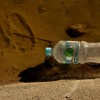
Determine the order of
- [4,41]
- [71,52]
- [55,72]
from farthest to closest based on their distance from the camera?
[4,41] < [55,72] < [71,52]

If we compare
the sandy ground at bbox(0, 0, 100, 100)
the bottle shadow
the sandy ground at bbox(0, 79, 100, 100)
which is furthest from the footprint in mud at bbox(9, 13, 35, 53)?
the sandy ground at bbox(0, 79, 100, 100)

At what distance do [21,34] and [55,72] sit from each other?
1.71ft

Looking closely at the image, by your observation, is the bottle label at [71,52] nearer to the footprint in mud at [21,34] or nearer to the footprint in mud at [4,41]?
the footprint in mud at [21,34]

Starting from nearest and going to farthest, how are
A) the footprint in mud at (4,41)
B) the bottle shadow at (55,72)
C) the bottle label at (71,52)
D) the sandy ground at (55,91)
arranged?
the sandy ground at (55,91) < the bottle label at (71,52) < the bottle shadow at (55,72) < the footprint in mud at (4,41)

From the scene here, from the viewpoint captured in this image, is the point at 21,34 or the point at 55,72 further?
the point at 21,34

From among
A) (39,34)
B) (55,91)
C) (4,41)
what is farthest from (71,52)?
(4,41)

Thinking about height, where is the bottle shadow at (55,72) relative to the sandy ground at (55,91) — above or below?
below

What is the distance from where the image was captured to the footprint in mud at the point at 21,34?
332 cm

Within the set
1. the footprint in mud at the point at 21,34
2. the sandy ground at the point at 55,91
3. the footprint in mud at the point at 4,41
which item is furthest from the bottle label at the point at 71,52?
the footprint in mud at the point at 4,41

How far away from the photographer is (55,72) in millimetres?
3098

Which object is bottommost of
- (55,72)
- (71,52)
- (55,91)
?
(55,72)

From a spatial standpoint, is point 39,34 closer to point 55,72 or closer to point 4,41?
point 4,41

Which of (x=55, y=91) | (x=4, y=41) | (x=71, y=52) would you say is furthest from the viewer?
(x=4, y=41)

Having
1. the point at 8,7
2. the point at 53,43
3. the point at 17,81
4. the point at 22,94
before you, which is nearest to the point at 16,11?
the point at 8,7
